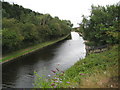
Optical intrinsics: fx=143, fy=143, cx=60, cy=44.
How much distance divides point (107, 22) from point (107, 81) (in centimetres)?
2198

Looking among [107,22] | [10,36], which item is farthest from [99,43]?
[10,36]

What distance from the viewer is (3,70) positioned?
2450 centimetres

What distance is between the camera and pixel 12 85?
59.2 ft

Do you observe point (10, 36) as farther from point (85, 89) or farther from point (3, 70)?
point (85, 89)

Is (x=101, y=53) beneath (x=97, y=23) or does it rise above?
beneath

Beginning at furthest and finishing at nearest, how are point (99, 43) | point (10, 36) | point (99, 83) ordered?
1. point (10, 36)
2. point (99, 43)
3. point (99, 83)

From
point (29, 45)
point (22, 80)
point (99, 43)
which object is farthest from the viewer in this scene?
point (29, 45)

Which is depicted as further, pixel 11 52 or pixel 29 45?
pixel 29 45

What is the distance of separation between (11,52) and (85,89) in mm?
34244

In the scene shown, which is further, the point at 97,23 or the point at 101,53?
the point at 97,23

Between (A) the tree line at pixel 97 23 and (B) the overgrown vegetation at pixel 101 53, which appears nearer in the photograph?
(B) the overgrown vegetation at pixel 101 53

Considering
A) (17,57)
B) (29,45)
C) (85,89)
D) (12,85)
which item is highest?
(29,45)

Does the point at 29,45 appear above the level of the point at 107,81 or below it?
above

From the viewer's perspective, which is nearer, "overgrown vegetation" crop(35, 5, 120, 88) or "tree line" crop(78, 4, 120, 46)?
"overgrown vegetation" crop(35, 5, 120, 88)
